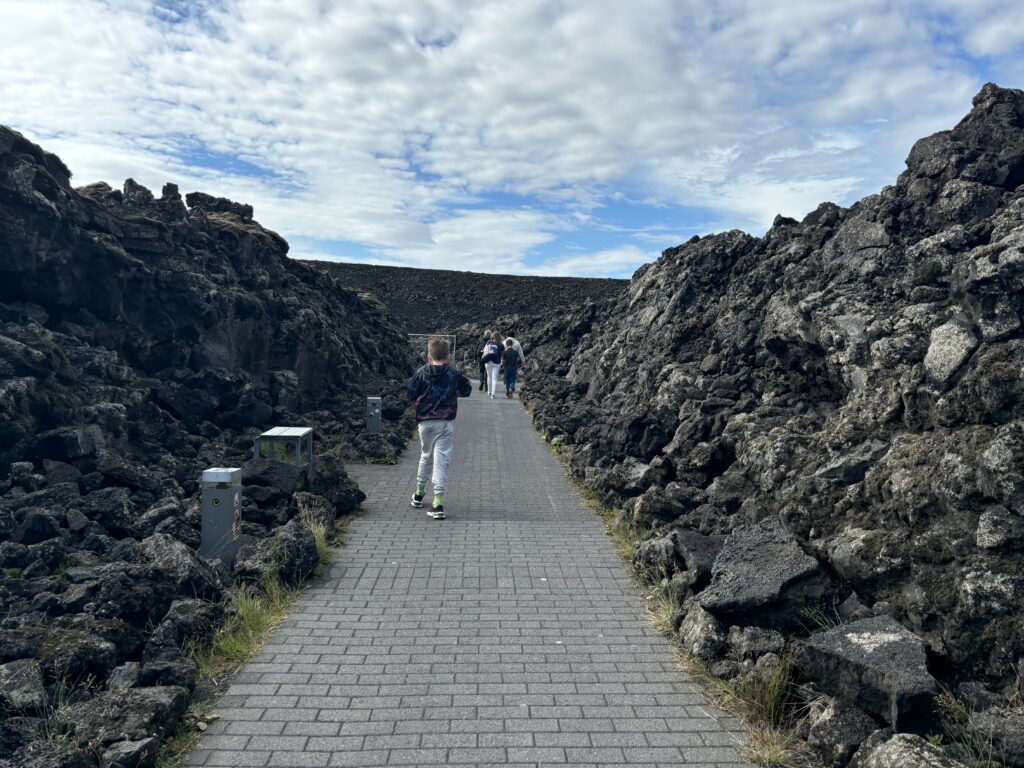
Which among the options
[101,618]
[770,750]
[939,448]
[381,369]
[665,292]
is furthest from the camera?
[381,369]

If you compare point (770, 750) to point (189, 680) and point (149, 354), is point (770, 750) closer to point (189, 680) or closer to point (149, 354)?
point (189, 680)

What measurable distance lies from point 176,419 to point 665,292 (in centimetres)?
1295

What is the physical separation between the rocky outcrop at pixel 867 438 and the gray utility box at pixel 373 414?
3.70 metres

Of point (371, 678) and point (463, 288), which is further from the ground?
point (463, 288)

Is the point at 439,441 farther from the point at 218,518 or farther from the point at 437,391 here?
the point at 218,518

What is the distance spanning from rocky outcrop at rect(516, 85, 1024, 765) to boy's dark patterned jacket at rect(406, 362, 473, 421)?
2.55m

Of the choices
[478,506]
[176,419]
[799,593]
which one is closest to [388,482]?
[478,506]

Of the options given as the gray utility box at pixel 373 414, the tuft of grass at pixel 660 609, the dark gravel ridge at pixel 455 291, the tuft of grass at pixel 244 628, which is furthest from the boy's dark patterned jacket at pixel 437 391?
the dark gravel ridge at pixel 455 291

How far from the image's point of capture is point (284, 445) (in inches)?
395

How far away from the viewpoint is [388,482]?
11.5m

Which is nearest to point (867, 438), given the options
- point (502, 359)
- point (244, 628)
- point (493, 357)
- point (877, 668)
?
point (877, 668)

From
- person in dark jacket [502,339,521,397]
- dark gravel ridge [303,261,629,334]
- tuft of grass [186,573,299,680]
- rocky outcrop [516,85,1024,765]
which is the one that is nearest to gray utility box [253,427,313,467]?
tuft of grass [186,573,299,680]

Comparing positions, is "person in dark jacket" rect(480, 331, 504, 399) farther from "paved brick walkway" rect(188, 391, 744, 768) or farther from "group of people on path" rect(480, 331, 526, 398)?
"paved brick walkway" rect(188, 391, 744, 768)

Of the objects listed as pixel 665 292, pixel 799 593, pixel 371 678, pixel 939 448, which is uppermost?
pixel 665 292
